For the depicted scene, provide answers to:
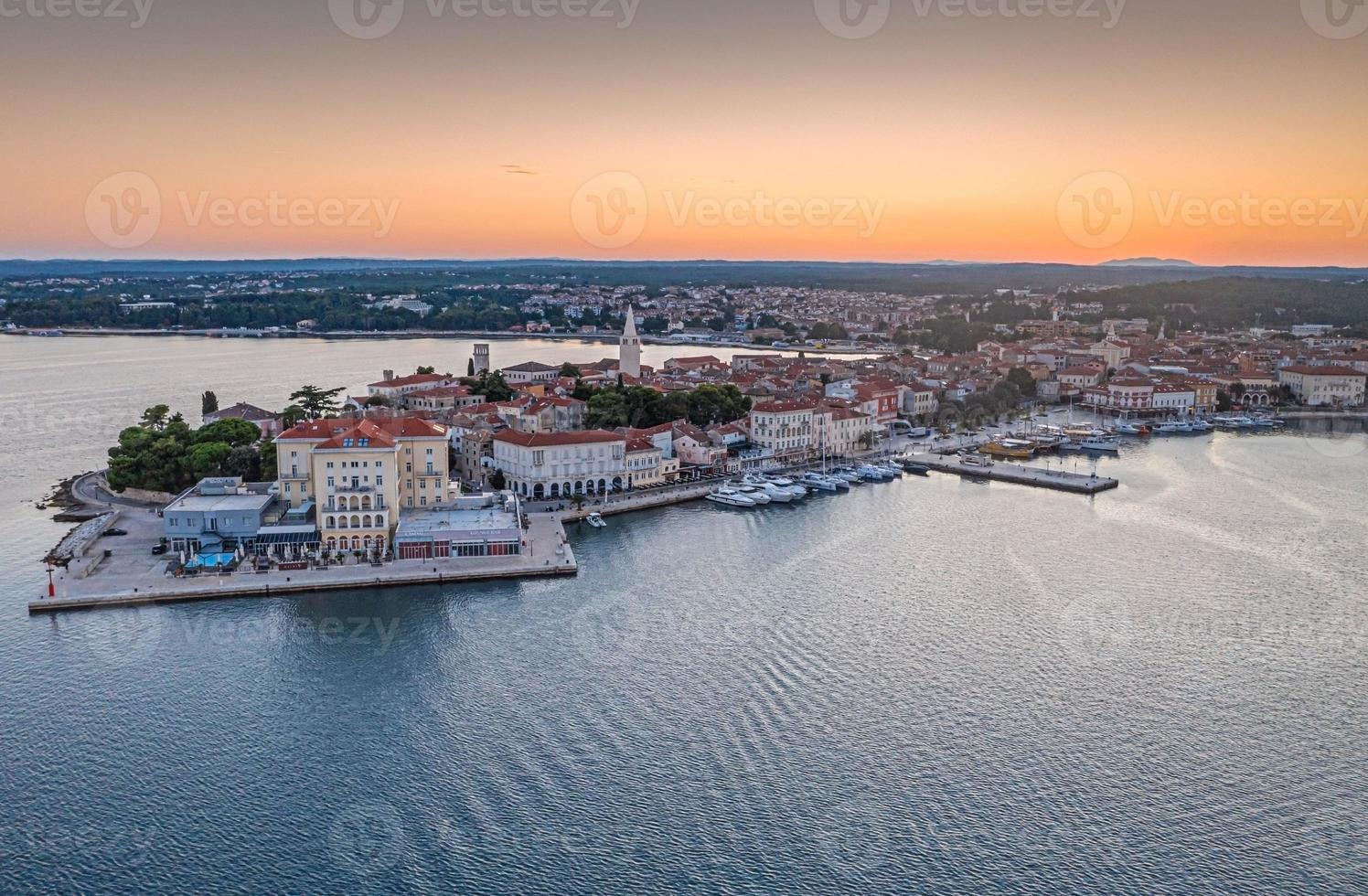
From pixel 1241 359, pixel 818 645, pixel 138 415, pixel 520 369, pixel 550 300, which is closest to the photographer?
pixel 818 645

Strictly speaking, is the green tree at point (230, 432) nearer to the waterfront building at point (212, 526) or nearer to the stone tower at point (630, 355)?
the waterfront building at point (212, 526)

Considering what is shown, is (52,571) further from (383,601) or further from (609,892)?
(609,892)

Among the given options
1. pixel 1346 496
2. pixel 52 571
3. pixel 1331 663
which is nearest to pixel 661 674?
pixel 1331 663

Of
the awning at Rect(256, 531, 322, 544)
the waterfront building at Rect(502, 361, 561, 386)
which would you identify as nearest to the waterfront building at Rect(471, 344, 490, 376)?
the waterfront building at Rect(502, 361, 561, 386)

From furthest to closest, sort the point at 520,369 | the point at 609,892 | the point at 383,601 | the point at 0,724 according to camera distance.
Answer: the point at 520,369
the point at 383,601
the point at 0,724
the point at 609,892

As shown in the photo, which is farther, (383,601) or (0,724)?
(383,601)
